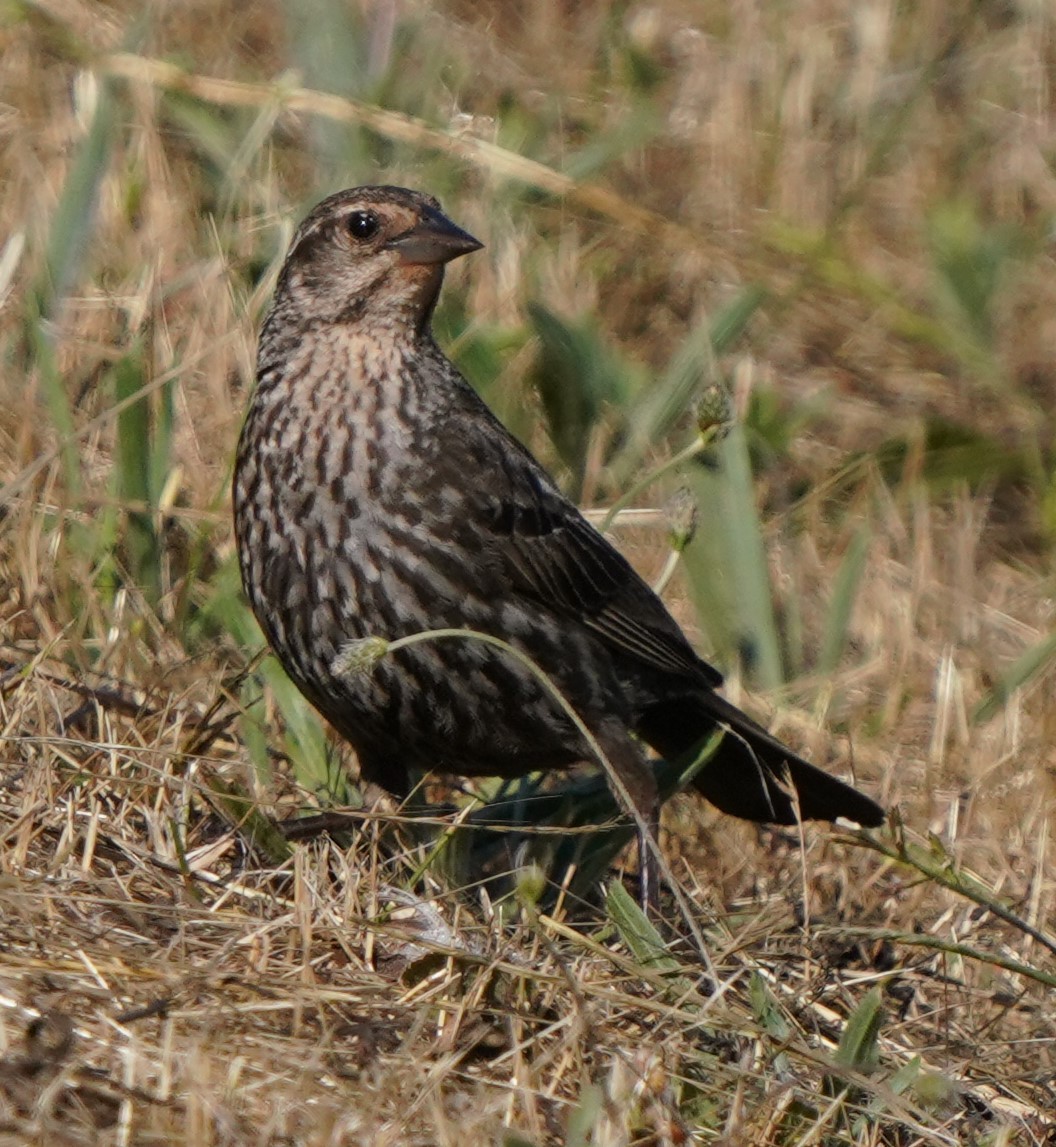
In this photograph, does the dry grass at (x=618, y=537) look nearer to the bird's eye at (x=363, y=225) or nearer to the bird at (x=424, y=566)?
the bird at (x=424, y=566)

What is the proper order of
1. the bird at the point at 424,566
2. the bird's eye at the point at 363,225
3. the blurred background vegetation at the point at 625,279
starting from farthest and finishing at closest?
the blurred background vegetation at the point at 625,279
the bird's eye at the point at 363,225
the bird at the point at 424,566

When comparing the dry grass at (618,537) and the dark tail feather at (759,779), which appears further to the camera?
the dark tail feather at (759,779)

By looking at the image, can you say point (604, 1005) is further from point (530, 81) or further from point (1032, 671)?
point (530, 81)

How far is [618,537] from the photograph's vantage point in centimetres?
523

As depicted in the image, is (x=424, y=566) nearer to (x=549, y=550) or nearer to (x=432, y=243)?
(x=549, y=550)

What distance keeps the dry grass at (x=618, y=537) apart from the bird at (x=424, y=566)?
0.19m

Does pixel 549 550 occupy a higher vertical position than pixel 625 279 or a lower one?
lower

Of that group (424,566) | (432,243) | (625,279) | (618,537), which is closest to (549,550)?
(424,566)

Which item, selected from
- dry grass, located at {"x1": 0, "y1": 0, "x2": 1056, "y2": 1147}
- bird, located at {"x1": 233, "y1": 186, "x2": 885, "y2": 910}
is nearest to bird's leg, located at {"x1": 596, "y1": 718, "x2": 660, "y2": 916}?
A: bird, located at {"x1": 233, "y1": 186, "x2": 885, "y2": 910}

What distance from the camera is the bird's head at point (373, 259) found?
3.98 metres

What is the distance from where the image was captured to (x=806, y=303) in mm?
5949

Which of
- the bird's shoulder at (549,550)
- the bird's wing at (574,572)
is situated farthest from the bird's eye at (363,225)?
the bird's wing at (574,572)

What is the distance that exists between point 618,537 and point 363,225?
139 cm

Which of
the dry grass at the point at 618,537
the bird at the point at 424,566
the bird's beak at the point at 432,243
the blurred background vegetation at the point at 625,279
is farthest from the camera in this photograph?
the blurred background vegetation at the point at 625,279
